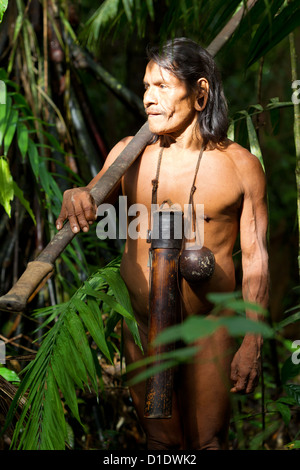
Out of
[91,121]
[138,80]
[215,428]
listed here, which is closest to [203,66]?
[215,428]

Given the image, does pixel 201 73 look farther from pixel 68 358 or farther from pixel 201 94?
pixel 68 358

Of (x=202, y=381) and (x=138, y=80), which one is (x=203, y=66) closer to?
(x=202, y=381)

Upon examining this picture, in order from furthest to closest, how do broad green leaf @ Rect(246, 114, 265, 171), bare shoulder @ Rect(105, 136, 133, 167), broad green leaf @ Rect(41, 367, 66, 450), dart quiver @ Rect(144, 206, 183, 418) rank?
broad green leaf @ Rect(246, 114, 265, 171)
bare shoulder @ Rect(105, 136, 133, 167)
dart quiver @ Rect(144, 206, 183, 418)
broad green leaf @ Rect(41, 367, 66, 450)

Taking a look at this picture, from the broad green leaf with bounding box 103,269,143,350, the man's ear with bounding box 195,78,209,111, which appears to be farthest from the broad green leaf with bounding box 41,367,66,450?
the man's ear with bounding box 195,78,209,111

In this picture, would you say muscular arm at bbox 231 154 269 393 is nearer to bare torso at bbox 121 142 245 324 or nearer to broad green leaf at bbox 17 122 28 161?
bare torso at bbox 121 142 245 324

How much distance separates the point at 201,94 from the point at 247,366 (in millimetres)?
746

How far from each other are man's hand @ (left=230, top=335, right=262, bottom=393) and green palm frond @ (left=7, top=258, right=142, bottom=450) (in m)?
0.26

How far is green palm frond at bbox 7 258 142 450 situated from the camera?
1.50m

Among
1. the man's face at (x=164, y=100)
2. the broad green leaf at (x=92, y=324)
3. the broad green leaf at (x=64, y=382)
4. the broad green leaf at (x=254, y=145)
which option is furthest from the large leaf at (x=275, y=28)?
the broad green leaf at (x=64, y=382)

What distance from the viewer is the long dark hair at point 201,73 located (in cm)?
172

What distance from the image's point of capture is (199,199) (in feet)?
5.61

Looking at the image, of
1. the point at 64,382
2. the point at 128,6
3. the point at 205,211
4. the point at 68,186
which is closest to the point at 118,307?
the point at 64,382

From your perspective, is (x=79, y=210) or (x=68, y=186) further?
(x=68, y=186)
